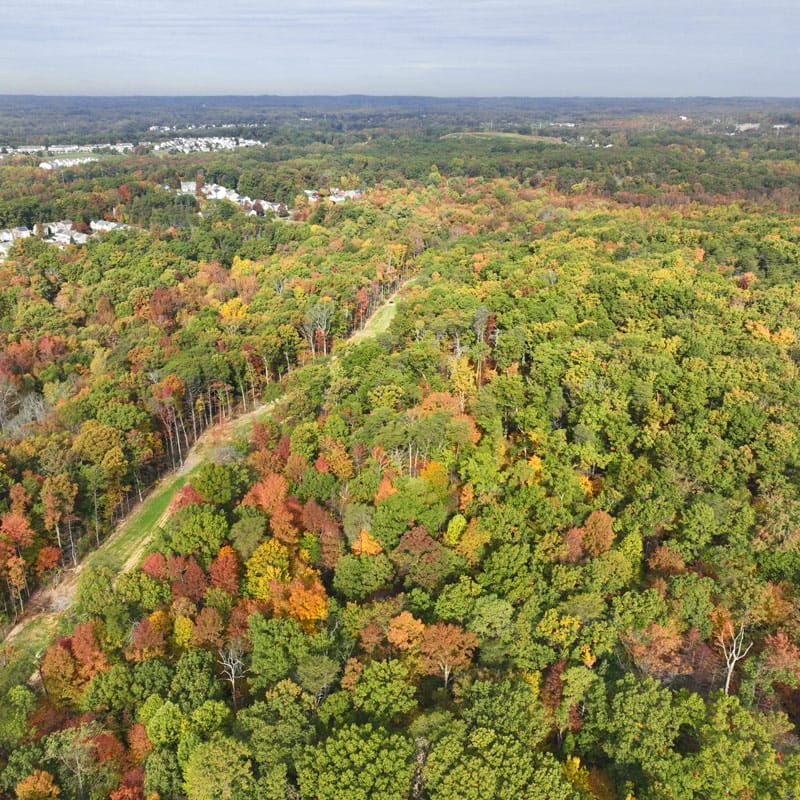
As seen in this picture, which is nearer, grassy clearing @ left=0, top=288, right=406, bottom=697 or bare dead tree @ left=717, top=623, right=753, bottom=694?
bare dead tree @ left=717, top=623, right=753, bottom=694

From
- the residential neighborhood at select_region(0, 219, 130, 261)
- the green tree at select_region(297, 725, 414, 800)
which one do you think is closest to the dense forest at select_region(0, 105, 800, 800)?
the green tree at select_region(297, 725, 414, 800)

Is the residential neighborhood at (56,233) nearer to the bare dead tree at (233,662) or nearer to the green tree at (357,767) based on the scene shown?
the bare dead tree at (233,662)

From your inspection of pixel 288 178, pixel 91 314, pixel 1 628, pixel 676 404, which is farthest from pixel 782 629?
pixel 288 178

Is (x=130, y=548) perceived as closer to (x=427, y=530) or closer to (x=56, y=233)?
(x=427, y=530)

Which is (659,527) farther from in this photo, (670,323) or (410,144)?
A: (410,144)

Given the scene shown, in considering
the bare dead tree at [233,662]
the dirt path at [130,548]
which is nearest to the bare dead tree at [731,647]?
the bare dead tree at [233,662]

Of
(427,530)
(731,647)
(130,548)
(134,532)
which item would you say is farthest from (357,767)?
(134,532)

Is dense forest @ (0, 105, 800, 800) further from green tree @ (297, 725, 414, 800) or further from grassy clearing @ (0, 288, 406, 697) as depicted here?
grassy clearing @ (0, 288, 406, 697)
